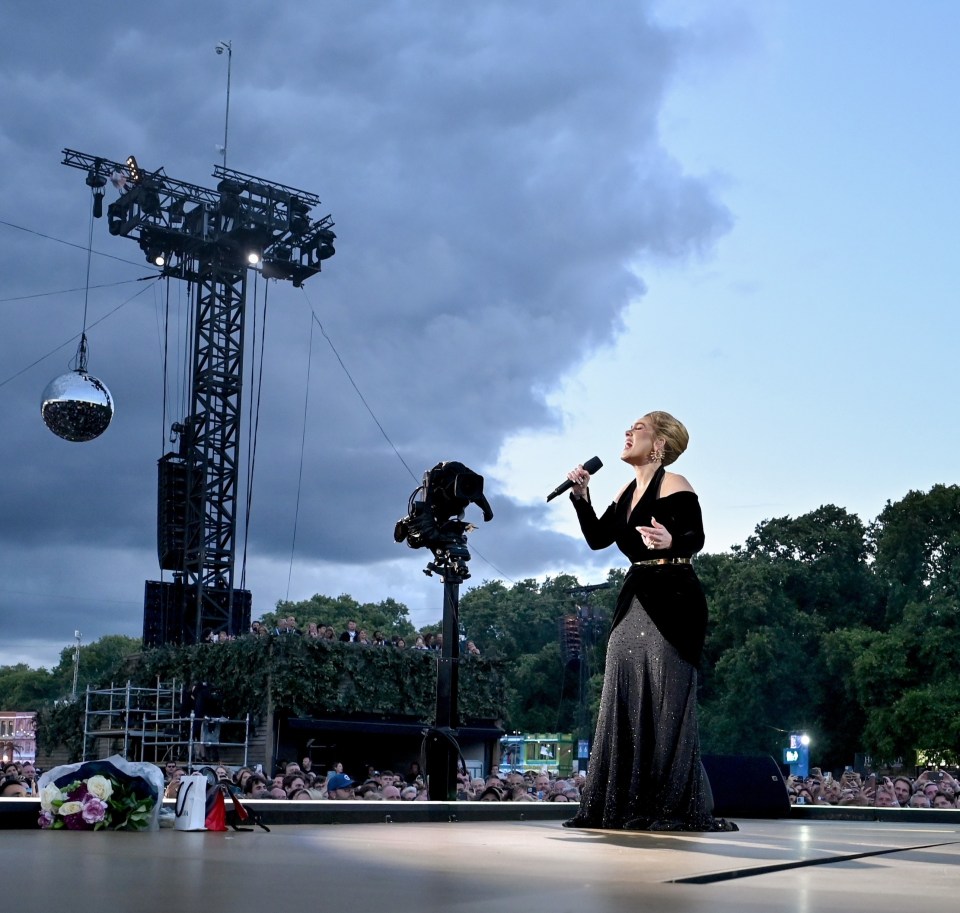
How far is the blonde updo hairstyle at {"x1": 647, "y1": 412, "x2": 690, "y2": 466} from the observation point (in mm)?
4969

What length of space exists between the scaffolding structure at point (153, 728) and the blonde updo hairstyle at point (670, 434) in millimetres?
17333

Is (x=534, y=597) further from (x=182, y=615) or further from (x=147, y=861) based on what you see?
(x=147, y=861)

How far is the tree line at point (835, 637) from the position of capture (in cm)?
3328

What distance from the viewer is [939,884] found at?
2.79 meters

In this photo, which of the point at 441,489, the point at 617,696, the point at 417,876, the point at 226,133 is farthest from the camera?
the point at 226,133

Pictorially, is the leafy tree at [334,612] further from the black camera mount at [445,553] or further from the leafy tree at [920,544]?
the black camera mount at [445,553]

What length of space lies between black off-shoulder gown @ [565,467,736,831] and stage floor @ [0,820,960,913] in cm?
24

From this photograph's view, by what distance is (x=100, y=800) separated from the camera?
4355 millimetres

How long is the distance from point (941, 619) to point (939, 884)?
3392cm

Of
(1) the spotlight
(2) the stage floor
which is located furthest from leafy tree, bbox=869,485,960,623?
(2) the stage floor

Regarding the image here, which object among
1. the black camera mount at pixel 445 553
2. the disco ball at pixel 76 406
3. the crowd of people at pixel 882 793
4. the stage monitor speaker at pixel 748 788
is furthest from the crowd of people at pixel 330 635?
the stage monitor speaker at pixel 748 788

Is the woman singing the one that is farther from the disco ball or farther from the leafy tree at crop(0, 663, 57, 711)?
the leafy tree at crop(0, 663, 57, 711)

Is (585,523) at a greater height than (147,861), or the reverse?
(585,523)

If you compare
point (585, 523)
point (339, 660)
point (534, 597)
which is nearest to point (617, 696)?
point (585, 523)
